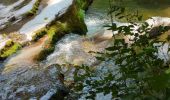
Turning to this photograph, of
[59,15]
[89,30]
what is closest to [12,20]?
[59,15]

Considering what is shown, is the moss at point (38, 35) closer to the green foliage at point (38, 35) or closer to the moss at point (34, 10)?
the green foliage at point (38, 35)

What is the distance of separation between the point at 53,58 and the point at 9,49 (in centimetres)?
119

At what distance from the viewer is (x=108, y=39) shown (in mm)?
9727

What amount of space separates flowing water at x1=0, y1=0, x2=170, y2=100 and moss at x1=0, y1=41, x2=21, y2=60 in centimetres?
16

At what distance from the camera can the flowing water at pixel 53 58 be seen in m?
6.26

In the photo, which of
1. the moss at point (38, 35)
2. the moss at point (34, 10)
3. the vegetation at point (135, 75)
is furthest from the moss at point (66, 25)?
the vegetation at point (135, 75)

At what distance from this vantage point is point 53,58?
8500 mm

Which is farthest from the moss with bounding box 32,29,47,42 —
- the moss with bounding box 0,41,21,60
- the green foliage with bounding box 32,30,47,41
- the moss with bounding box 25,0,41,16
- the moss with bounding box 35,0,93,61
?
the moss with bounding box 25,0,41,16

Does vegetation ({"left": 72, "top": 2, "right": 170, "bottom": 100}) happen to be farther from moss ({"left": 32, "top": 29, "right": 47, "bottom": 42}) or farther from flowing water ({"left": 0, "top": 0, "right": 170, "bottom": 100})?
moss ({"left": 32, "top": 29, "right": 47, "bottom": 42})

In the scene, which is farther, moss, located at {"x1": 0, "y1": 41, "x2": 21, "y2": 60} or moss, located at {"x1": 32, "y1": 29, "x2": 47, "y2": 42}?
moss, located at {"x1": 32, "y1": 29, "x2": 47, "y2": 42}

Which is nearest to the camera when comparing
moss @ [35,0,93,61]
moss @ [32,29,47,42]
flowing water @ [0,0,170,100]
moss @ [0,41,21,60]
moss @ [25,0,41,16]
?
flowing water @ [0,0,170,100]

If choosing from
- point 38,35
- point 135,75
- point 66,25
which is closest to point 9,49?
→ point 38,35

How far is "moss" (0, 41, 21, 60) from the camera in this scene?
337 inches

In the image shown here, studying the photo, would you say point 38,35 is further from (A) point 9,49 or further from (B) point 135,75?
(B) point 135,75
